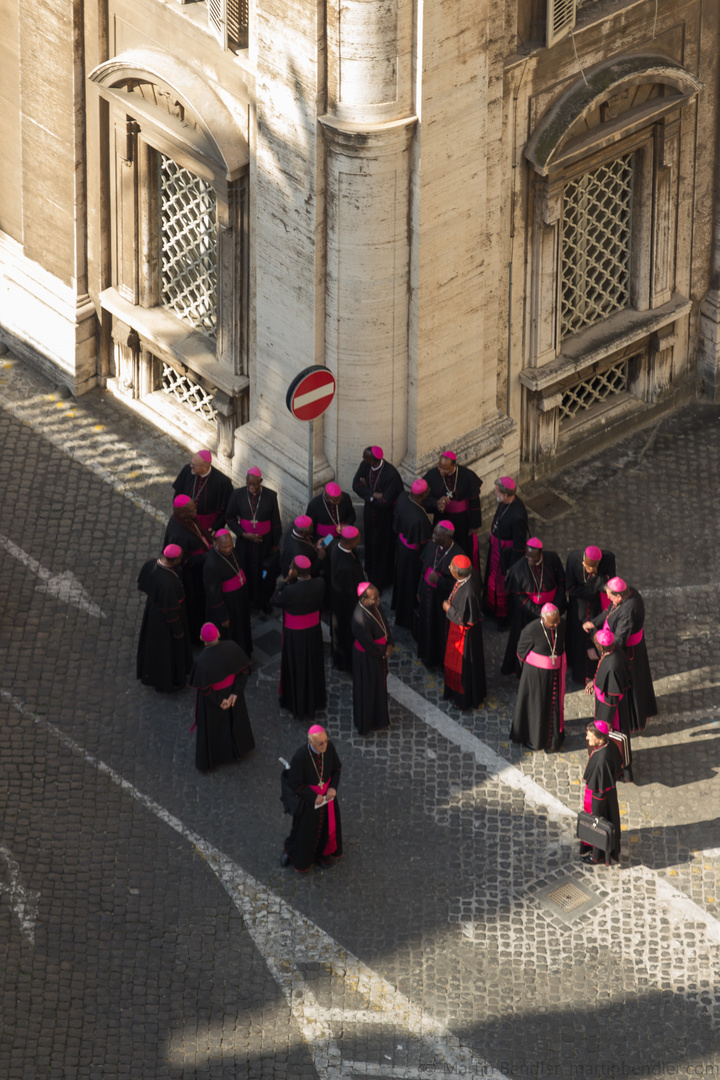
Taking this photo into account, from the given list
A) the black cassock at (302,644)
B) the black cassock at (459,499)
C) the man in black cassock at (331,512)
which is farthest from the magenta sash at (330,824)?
the black cassock at (459,499)

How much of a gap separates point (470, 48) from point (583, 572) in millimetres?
4632

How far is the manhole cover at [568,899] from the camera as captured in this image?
1581cm

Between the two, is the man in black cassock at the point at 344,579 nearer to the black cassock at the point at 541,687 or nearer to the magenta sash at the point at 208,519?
the magenta sash at the point at 208,519

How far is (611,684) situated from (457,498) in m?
2.83

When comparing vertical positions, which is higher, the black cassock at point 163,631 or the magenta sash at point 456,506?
the magenta sash at point 456,506

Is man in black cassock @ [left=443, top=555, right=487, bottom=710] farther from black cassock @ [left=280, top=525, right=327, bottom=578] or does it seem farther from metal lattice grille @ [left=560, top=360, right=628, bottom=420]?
metal lattice grille @ [left=560, top=360, right=628, bottom=420]

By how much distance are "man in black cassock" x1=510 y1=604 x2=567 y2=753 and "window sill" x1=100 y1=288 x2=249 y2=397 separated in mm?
4514

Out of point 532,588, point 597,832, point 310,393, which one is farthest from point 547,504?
point 597,832

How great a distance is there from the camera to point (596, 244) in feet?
66.8

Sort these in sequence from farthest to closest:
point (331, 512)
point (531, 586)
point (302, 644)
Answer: point (331, 512)
point (531, 586)
point (302, 644)

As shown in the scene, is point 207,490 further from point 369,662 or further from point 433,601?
point 369,662

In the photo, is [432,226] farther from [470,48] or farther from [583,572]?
[583,572]

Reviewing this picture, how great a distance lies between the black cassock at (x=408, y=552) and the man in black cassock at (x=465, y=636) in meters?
0.89

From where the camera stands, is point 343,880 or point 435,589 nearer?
point 343,880
